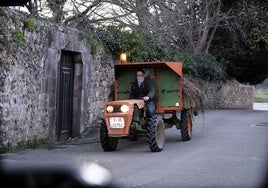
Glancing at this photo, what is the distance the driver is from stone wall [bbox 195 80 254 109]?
13695mm

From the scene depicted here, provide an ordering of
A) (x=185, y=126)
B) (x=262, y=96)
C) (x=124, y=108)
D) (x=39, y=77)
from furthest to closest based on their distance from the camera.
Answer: (x=262, y=96), (x=185, y=126), (x=39, y=77), (x=124, y=108)

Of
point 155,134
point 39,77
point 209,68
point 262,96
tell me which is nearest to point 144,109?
point 155,134

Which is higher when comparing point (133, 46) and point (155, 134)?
point (133, 46)

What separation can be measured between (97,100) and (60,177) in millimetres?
10920

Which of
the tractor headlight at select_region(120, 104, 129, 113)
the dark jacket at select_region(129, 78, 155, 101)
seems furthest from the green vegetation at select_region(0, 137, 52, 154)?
the dark jacket at select_region(129, 78, 155, 101)

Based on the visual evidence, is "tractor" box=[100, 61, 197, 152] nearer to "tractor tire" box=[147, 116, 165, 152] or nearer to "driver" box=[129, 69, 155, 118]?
"tractor tire" box=[147, 116, 165, 152]

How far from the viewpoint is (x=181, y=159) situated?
7.59m

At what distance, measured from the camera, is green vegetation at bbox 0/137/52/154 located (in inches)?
298

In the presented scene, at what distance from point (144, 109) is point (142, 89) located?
1.54 ft

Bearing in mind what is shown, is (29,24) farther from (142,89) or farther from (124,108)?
(142,89)

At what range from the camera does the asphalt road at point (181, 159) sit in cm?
538

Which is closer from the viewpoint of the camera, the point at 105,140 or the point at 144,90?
the point at 105,140

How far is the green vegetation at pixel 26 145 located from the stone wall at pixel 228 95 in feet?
47.8

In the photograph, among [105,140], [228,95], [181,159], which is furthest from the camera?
[228,95]
